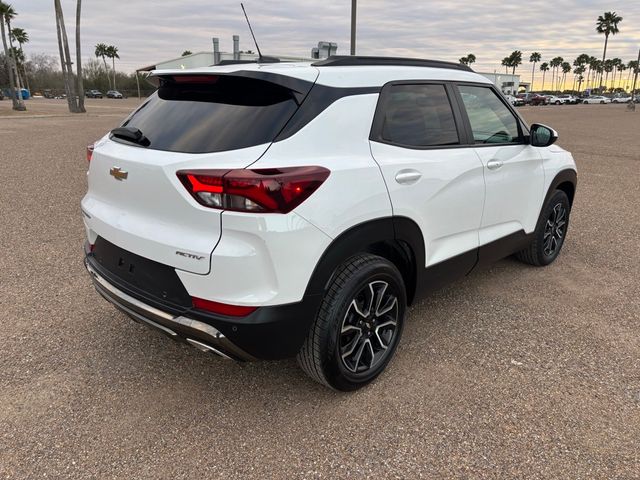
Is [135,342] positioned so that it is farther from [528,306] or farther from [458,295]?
[528,306]

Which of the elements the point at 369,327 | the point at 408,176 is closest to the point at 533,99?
the point at 408,176

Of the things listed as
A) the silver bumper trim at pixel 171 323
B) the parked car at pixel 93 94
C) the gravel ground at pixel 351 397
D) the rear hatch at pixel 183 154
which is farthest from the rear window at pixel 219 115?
the parked car at pixel 93 94

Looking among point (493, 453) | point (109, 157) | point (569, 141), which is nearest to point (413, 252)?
point (493, 453)

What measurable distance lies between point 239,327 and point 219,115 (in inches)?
41.2

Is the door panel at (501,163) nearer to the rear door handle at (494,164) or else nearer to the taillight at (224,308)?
the rear door handle at (494,164)

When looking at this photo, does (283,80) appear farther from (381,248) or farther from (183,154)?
(381,248)

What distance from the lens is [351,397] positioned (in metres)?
2.78

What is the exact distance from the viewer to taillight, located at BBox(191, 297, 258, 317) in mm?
2201

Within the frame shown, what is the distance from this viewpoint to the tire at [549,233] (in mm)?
4371

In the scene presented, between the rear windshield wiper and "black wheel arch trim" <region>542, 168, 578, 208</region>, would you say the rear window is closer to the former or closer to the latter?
the rear windshield wiper

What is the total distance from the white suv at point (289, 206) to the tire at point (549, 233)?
1.41m

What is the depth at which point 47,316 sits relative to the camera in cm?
364

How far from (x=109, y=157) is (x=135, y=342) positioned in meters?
1.31

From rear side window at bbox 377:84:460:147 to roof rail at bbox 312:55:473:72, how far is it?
17 centimetres
